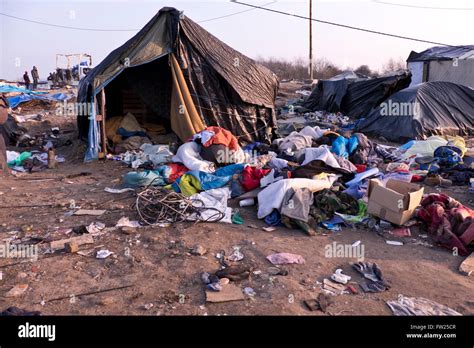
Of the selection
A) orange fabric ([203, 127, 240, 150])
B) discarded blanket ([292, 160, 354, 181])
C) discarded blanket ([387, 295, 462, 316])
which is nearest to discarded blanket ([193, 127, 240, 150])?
orange fabric ([203, 127, 240, 150])

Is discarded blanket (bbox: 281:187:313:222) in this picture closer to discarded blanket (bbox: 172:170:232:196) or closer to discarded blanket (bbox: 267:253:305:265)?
discarded blanket (bbox: 267:253:305:265)

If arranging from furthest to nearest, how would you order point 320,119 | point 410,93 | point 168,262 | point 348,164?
point 320,119
point 410,93
point 348,164
point 168,262

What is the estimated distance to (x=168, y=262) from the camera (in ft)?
14.6

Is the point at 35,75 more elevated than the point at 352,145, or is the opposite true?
the point at 35,75

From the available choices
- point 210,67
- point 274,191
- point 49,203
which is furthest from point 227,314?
point 210,67

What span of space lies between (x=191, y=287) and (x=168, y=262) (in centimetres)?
63

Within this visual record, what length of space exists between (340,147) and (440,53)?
1432 cm

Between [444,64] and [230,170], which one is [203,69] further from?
[444,64]

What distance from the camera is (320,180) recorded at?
6.32 m

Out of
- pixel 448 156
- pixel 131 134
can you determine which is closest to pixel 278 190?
pixel 448 156

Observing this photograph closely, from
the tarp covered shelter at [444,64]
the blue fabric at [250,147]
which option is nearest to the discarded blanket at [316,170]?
the blue fabric at [250,147]

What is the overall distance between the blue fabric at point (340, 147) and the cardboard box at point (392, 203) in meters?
2.69

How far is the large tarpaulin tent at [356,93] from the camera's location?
51.2 feet
